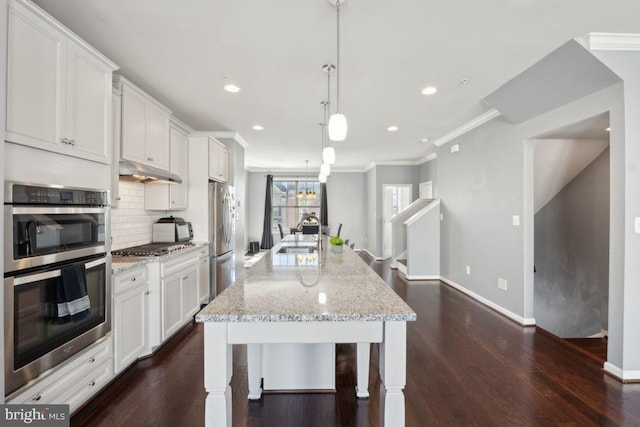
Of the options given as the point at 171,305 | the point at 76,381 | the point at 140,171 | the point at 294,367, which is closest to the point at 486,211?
the point at 294,367

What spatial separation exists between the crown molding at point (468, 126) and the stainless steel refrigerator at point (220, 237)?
3676 millimetres

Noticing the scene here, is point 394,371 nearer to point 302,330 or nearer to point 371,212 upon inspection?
point 302,330

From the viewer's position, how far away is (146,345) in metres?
2.65

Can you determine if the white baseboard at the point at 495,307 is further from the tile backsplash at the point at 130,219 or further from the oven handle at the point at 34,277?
the tile backsplash at the point at 130,219

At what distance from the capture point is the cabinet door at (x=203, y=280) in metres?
3.72

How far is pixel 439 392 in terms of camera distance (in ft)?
7.06

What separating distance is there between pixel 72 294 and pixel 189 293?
172 centimetres

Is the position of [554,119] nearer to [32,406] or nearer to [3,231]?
[3,231]

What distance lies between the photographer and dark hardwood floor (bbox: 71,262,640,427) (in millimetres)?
1865

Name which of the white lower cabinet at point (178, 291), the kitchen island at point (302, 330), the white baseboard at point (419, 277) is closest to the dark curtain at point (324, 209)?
the white baseboard at point (419, 277)

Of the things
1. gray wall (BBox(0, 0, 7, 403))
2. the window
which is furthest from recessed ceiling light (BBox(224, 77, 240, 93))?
the window

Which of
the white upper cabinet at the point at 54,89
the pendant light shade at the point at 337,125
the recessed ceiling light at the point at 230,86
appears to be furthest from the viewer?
the recessed ceiling light at the point at 230,86

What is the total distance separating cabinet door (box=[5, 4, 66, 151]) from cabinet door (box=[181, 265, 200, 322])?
1.91 meters

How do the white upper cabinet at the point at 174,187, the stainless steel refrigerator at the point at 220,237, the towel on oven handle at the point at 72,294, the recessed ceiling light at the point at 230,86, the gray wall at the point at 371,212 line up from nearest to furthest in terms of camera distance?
the towel on oven handle at the point at 72,294, the recessed ceiling light at the point at 230,86, the white upper cabinet at the point at 174,187, the stainless steel refrigerator at the point at 220,237, the gray wall at the point at 371,212
